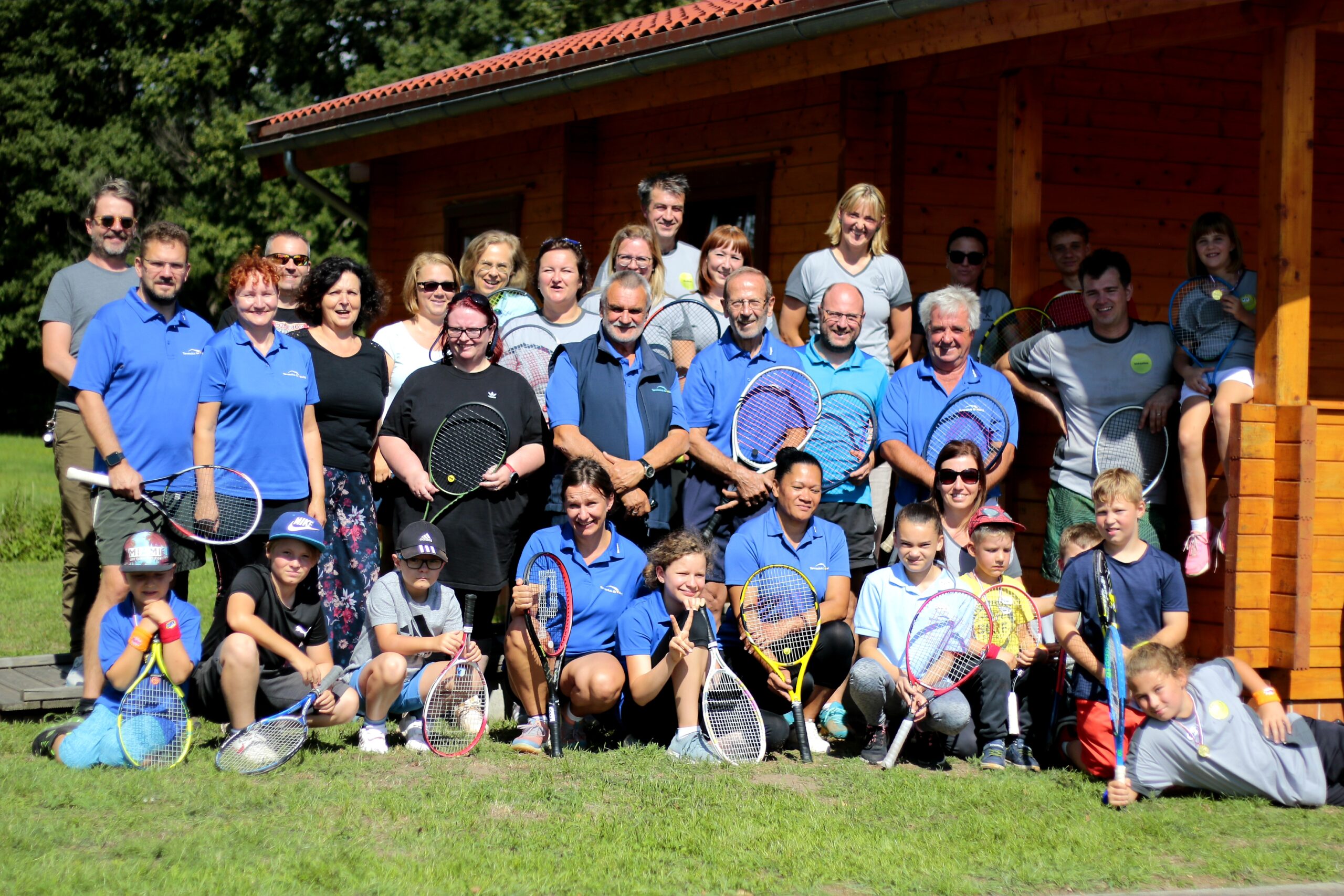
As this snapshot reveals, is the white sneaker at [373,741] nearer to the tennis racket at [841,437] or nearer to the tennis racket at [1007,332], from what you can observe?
the tennis racket at [841,437]

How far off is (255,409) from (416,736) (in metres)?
1.75

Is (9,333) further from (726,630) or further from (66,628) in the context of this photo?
(726,630)

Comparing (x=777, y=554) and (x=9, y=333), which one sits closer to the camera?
(x=777, y=554)

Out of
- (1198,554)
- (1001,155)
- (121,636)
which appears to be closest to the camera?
(121,636)

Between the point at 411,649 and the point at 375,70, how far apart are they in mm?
30015

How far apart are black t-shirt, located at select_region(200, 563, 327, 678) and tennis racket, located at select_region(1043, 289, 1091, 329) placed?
4293mm

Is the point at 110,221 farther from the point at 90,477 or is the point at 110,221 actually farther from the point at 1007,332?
the point at 1007,332

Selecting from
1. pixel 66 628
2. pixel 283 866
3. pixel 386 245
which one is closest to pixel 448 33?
pixel 386 245

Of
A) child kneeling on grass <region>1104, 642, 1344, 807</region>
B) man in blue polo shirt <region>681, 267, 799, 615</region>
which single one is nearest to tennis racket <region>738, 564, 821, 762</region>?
man in blue polo shirt <region>681, 267, 799, 615</region>

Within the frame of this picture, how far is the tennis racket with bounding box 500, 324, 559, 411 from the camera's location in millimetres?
7633

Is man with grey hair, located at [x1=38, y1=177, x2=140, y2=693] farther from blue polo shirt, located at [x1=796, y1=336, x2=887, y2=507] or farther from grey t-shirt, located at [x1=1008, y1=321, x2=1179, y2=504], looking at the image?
grey t-shirt, located at [x1=1008, y1=321, x2=1179, y2=504]

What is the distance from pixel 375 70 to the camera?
34.0 meters

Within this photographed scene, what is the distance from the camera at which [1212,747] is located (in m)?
5.80

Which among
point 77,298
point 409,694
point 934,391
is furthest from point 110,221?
point 934,391
